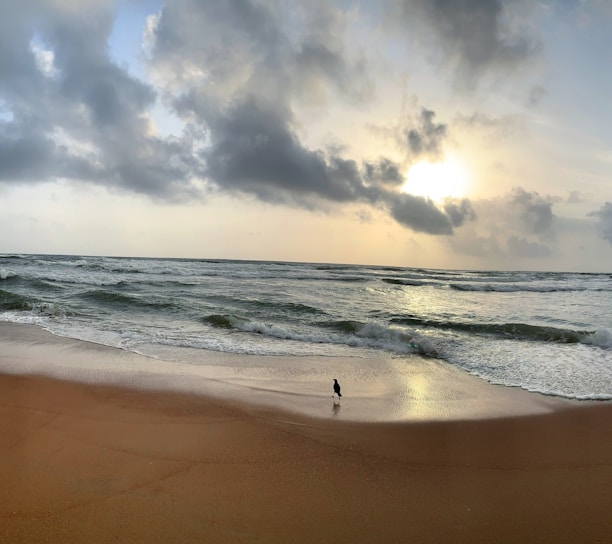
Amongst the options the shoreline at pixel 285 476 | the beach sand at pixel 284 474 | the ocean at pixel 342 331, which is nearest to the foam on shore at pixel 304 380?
the ocean at pixel 342 331

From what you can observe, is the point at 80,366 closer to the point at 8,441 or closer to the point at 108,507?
the point at 8,441

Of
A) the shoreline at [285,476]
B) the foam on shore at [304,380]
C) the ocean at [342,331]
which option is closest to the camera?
the shoreline at [285,476]

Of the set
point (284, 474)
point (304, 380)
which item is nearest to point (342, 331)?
point (304, 380)

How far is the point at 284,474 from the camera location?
3.98 meters

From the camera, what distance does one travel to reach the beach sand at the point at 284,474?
10.6ft

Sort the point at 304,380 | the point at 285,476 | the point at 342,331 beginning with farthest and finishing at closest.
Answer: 1. the point at 342,331
2. the point at 304,380
3. the point at 285,476

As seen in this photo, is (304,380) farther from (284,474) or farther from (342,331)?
(342,331)

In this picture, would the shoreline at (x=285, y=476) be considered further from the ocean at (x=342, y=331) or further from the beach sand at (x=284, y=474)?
the ocean at (x=342, y=331)

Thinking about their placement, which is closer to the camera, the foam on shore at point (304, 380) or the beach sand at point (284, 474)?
the beach sand at point (284, 474)

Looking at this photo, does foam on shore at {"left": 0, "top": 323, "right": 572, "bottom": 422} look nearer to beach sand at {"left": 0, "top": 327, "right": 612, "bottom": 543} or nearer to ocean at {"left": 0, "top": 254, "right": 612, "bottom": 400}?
ocean at {"left": 0, "top": 254, "right": 612, "bottom": 400}

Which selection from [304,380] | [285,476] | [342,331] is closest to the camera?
[285,476]

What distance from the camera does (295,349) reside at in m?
10.3

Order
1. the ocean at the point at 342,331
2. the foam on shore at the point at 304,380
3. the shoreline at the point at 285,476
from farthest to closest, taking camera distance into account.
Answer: the ocean at the point at 342,331 → the foam on shore at the point at 304,380 → the shoreline at the point at 285,476

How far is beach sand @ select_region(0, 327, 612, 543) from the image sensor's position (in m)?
3.22
